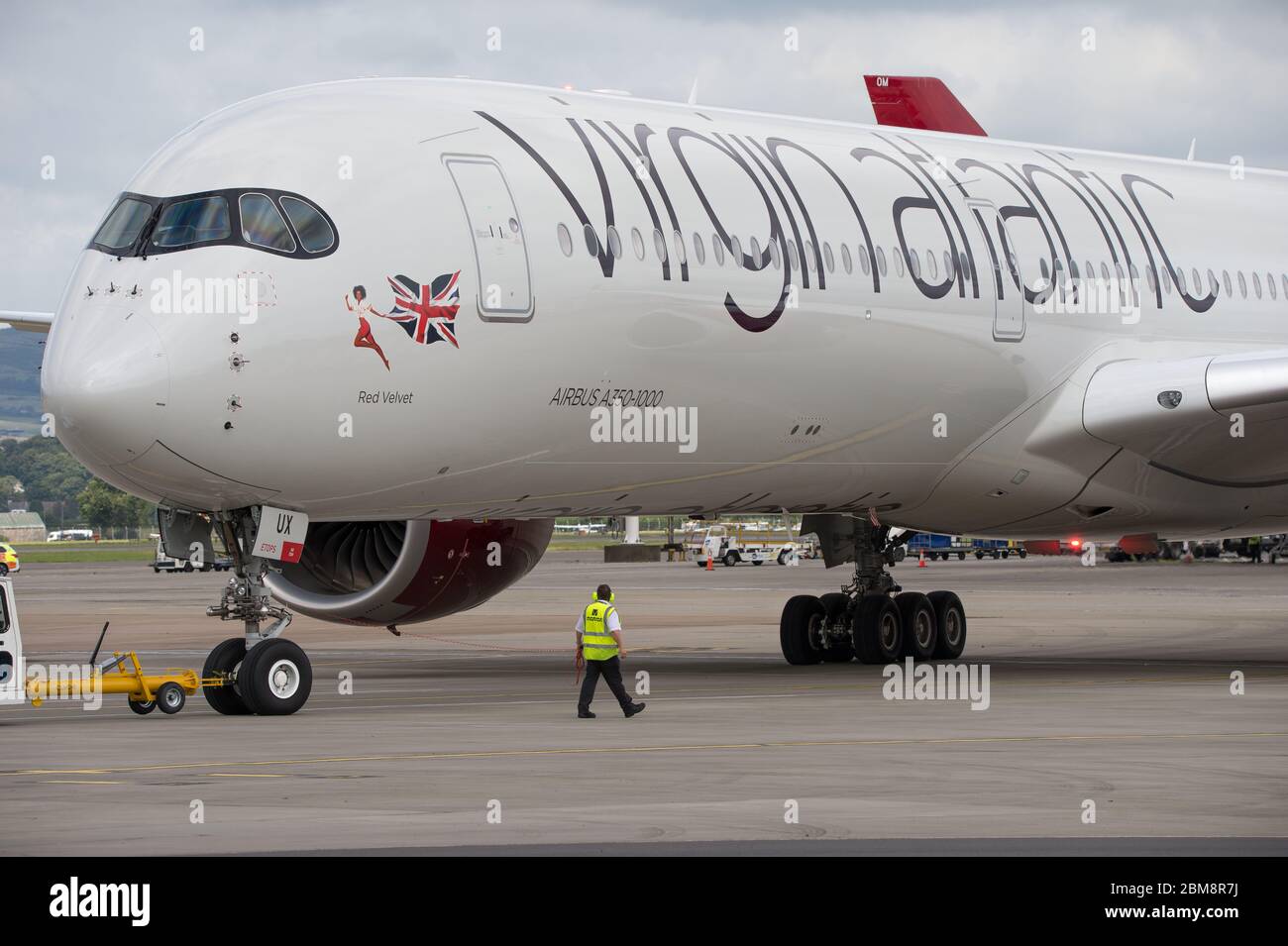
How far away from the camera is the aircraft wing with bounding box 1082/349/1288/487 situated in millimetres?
18734

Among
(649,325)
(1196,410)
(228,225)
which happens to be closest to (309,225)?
(228,225)

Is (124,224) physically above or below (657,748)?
above

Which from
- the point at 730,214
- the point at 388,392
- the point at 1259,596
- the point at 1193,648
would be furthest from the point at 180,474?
the point at 1259,596

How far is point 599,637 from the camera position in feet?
52.1

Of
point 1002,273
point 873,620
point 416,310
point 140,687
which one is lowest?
point 140,687

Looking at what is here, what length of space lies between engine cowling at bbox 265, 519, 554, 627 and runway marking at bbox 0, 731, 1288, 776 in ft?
22.6

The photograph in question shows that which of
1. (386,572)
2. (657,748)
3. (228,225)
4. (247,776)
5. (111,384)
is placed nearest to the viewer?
(247,776)

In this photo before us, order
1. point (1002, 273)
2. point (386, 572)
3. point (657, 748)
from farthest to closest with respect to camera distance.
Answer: point (386, 572) < point (1002, 273) < point (657, 748)

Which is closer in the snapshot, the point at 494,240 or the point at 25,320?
the point at 494,240

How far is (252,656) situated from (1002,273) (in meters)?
8.46

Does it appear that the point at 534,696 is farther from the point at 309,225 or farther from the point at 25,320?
the point at 25,320

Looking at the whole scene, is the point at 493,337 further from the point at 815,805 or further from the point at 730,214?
the point at 815,805

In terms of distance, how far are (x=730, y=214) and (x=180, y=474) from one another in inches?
217

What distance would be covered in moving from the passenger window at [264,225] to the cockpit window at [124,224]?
0.77 metres
